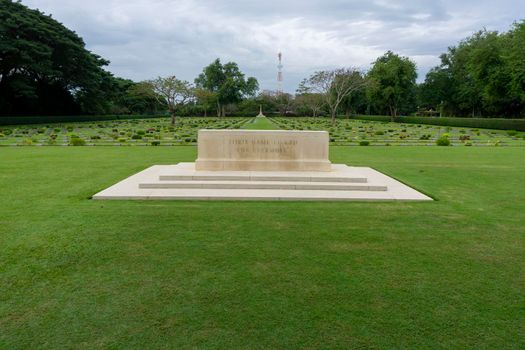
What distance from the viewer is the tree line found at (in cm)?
3881

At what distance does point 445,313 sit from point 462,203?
171 inches

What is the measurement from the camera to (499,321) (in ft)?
10.2

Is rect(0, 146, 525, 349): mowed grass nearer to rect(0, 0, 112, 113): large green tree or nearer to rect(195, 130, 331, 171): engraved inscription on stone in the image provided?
rect(195, 130, 331, 171): engraved inscription on stone

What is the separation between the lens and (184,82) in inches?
1565

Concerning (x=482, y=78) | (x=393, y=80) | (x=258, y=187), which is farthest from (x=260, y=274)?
(x=393, y=80)

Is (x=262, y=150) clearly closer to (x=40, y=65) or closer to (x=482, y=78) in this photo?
(x=40, y=65)

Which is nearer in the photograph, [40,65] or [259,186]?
[259,186]

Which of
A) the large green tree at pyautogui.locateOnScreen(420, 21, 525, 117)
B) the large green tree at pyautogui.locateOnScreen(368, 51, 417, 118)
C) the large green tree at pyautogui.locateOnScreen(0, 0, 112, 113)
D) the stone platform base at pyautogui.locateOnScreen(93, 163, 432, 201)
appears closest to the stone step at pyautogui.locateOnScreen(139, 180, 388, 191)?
the stone platform base at pyautogui.locateOnScreen(93, 163, 432, 201)

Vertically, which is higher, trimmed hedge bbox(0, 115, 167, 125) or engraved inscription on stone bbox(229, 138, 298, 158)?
trimmed hedge bbox(0, 115, 167, 125)

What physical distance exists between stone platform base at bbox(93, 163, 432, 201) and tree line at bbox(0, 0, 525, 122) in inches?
1224

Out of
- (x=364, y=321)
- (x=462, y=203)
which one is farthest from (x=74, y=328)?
(x=462, y=203)

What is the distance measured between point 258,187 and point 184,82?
3403 cm

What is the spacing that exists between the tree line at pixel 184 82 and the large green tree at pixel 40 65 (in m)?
0.09

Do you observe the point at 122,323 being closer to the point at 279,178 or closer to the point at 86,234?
the point at 86,234
